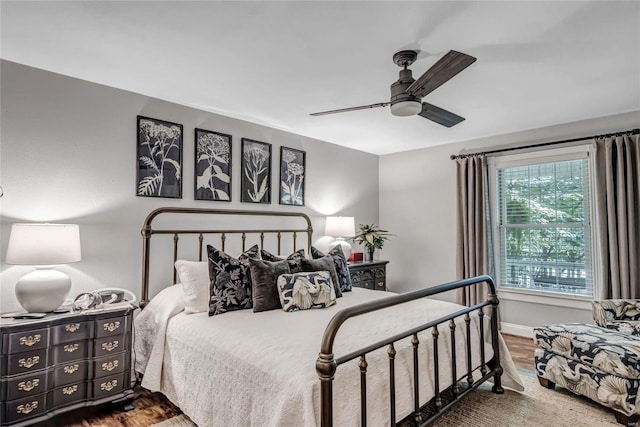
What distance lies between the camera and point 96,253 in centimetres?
274

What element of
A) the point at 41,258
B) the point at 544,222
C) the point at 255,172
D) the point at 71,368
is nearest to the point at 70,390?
the point at 71,368

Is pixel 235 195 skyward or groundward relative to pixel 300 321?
skyward

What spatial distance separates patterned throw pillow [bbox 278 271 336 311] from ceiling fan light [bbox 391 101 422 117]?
1.39 meters

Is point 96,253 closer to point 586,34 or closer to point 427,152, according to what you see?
point 586,34

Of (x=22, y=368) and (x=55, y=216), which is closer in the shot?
(x=22, y=368)

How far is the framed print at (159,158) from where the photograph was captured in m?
3.02

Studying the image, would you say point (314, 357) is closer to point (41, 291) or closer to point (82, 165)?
point (41, 291)

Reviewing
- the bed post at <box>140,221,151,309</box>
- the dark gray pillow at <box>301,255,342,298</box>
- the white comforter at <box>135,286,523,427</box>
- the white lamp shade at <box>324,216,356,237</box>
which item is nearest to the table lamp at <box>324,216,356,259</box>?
the white lamp shade at <box>324,216,356,237</box>

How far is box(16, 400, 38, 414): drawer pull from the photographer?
2.04m

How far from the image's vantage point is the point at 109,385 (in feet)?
7.81

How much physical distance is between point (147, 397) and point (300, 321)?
1408 millimetres

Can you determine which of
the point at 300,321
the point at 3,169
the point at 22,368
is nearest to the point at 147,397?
the point at 22,368

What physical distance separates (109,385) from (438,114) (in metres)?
3.03

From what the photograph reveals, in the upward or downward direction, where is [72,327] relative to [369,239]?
downward
